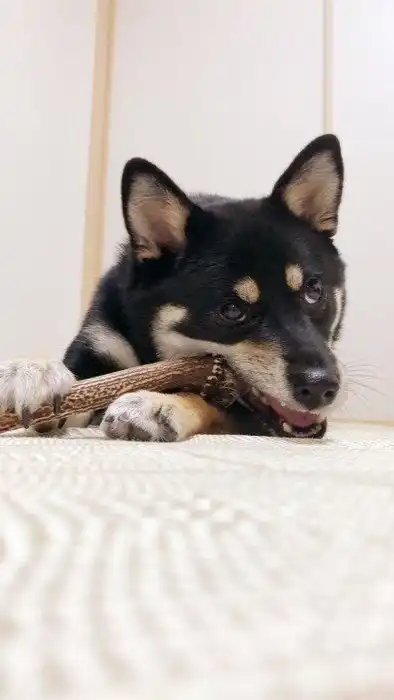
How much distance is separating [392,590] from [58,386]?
83 cm

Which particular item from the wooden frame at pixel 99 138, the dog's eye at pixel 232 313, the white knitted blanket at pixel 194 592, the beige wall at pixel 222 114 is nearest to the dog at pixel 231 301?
the dog's eye at pixel 232 313

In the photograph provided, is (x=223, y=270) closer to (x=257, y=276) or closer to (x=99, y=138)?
(x=257, y=276)

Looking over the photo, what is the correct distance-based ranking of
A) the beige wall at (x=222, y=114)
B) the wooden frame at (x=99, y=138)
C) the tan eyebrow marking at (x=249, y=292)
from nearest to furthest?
the tan eyebrow marking at (x=249, y=292) < the beige wall at (x=222, y=114) < the wooden frame at (x=99, y=138)

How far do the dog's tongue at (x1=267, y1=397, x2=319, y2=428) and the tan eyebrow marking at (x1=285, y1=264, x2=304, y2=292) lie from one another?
0.67 feet

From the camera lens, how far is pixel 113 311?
1.41 metres

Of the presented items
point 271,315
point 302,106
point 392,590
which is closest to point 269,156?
point 302,106

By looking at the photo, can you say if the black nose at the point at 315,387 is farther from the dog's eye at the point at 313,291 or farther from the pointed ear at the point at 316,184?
the pointed ear at the point at 316,184

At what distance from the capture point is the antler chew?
39.2 inches

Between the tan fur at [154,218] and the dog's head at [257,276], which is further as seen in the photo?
the tan fur at [154,218]

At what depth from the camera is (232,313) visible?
48.9 inches

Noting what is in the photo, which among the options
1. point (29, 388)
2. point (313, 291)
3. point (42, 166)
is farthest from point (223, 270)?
point (42, 166)

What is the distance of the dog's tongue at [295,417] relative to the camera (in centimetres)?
119

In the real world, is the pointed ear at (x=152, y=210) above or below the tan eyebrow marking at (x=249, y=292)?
above

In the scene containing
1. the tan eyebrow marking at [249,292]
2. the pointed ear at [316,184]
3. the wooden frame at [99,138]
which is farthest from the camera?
the wooden frame at [99,138]
